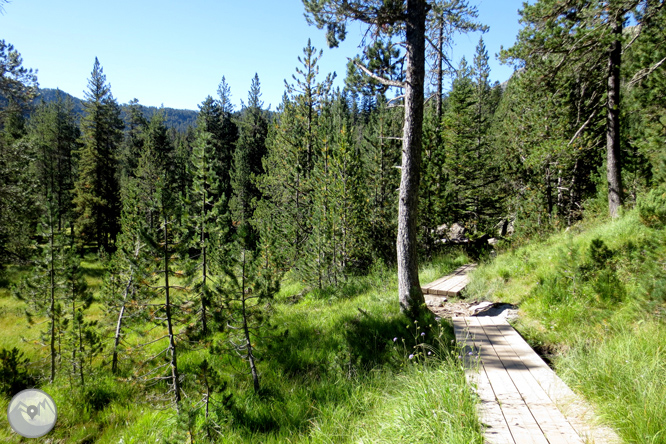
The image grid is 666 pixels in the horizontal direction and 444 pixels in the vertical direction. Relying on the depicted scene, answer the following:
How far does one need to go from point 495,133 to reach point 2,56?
89.7 ft

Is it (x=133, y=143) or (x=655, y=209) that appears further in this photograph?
(x=133, y=143)

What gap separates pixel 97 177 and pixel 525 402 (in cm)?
3706

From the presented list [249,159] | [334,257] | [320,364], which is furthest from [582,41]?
[249,159]

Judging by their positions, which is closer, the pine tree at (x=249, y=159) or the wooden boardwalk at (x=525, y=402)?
the wooden boardwalk at (x=525, y=402)

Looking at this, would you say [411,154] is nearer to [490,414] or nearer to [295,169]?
[490,414]

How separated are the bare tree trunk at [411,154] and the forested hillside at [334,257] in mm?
32

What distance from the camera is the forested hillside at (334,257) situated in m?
3.93

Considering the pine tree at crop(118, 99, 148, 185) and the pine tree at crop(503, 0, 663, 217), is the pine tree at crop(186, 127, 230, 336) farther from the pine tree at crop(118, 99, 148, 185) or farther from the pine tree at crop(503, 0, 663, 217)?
the pine tree at crop(118, 99, 148, 185)

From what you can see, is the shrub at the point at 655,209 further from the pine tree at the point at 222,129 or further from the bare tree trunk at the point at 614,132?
the pine tree at the point at 222,129

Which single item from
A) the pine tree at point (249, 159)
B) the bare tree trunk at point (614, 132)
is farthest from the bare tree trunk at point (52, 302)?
the pine tree at point (249, 159)

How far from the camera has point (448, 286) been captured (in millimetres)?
8195

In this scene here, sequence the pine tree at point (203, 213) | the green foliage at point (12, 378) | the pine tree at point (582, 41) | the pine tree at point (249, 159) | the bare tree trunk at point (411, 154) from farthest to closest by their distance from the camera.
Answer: the pine tree at point (249, 159) → the pine tree at point (582, 41) → the green foliage at point (12, 378) → the bare tree trunk at point (411, 154) → the pine tree at point (203, 213)

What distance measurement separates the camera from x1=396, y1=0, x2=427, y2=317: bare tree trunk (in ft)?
19.6

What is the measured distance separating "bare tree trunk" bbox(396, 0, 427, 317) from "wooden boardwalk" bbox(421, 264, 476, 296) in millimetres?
1883
